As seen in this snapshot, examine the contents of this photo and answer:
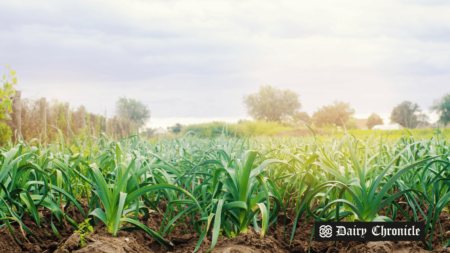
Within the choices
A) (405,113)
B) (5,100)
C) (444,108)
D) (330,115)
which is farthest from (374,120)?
(5,100)

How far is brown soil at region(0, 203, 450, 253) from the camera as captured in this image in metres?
1.39

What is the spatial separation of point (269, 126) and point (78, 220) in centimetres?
1918

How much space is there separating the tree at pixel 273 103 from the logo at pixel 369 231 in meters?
37.2

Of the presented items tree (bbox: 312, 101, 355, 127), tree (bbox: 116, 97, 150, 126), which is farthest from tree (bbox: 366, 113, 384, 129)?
tree (bbox: 116, 97, 150, 126)

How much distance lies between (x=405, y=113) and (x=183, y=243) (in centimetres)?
6093

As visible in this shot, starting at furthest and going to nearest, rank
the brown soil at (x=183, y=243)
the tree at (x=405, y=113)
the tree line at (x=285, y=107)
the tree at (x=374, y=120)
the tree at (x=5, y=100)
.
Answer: the tree at (x=374, y=120)
the tree at (x=405, y=113)
the tree line at (x=285, y=107)
the tree at (x=5, y=100)
the brown soil at (x=183, y=243)

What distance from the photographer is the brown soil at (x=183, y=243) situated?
4.56 feet

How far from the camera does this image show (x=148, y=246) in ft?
5.18

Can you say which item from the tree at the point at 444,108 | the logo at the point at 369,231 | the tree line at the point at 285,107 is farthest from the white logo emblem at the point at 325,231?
the tree at the point at 444,108

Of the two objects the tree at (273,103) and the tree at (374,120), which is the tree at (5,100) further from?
the tree at (374,120)

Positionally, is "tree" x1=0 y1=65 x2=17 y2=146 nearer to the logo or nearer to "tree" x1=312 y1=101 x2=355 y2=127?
the logo

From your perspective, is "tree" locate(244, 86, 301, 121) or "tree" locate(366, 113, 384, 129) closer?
"tree" locate(244, 86, 301, 121)

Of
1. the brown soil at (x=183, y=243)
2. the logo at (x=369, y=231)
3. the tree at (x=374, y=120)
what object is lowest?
the brown soil at (x=183, y=243)

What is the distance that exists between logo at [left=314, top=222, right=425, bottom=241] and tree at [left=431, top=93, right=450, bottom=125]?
4757 cm
